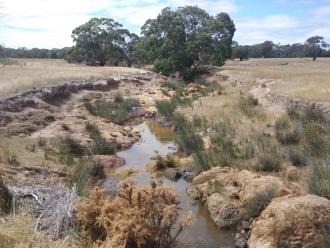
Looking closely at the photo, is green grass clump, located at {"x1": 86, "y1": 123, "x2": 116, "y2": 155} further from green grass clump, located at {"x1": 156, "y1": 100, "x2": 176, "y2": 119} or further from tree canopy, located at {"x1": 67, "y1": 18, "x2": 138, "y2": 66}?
tree canopy, located at {"x1": 67, "y1": 18, "x2": 138, "y2": 66}

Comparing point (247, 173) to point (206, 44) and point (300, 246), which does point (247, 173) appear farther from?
point (206, 44)

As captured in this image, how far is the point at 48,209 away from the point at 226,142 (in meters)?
10.3

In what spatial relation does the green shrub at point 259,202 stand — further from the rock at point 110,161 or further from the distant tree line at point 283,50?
the distant tree line at point 283,50

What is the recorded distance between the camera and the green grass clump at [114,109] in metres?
28.2

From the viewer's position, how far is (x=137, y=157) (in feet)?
64.6

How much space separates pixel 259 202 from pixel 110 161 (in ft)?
25.5

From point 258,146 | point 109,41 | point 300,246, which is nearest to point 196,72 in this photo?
point 109,41

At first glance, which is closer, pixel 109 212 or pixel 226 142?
pixel 109 212

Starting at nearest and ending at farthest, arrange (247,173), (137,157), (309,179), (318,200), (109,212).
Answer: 1. (109,212)
2. (318,200)
3. (309,179)
4. (247,173)
5. (137,157)

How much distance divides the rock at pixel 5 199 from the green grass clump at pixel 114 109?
60.4ft

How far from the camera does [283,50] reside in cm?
14125

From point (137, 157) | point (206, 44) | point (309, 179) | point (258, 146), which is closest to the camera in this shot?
point (309, 179)

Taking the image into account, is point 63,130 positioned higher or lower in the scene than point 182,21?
lower

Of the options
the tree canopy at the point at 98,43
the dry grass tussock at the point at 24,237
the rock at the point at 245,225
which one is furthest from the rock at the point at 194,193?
the tree canopy at the point at 98,43
